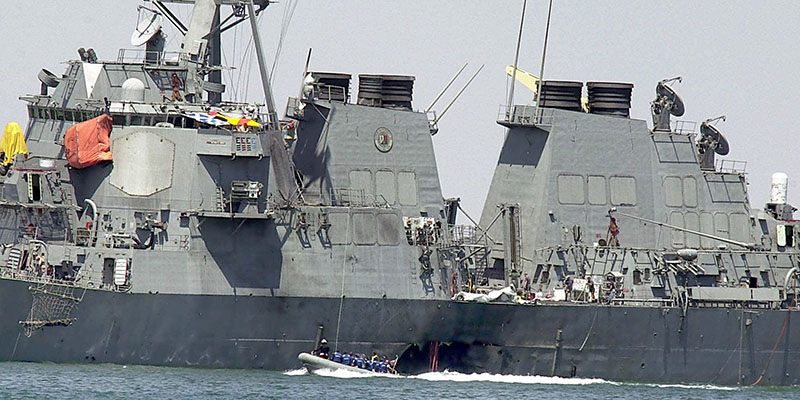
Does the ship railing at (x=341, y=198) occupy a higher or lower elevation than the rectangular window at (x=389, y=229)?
higher

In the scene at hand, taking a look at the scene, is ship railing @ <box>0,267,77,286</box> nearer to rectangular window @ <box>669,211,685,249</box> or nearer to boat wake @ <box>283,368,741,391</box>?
boat wake @ <box>283,368,741,391</box>

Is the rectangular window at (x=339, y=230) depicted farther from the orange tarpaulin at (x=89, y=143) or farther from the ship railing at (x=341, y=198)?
the orange tarpaulin at (x=89, y=143)

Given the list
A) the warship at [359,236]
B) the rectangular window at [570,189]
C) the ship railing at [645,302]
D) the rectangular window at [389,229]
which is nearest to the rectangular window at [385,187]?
the warship at [359,236]

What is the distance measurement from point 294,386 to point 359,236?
5.04 metres

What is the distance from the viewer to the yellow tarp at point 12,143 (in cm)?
3978

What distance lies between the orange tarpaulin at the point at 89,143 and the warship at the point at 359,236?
6 cm

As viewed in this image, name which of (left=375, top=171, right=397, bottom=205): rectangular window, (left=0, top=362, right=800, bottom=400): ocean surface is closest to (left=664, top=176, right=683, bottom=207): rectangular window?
(left=0, top=362, right=800, bottom=400): ocean surface

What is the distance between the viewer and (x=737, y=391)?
41.2m

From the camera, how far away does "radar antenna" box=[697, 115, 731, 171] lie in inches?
1802

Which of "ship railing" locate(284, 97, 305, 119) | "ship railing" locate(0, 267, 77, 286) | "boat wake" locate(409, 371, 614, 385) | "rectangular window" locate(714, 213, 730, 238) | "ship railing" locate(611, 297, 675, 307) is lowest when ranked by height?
"boat wake" locate(409, 371, 614, 385)

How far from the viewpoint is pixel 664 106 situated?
45.1 metres

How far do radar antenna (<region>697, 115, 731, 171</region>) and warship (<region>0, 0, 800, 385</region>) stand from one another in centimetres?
74

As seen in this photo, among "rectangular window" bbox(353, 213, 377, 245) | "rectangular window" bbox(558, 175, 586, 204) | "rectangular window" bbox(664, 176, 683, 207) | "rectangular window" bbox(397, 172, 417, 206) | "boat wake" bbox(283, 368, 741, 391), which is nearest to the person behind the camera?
"boat wake" bbox(283, 368, 741, 391)

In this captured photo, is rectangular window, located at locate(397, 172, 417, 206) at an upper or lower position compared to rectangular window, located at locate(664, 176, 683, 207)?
lower
